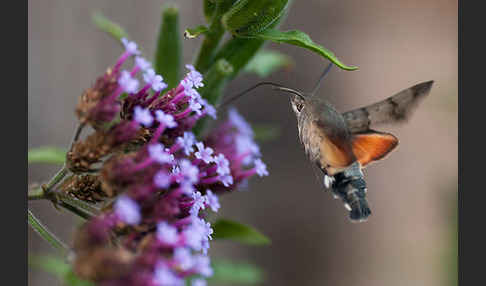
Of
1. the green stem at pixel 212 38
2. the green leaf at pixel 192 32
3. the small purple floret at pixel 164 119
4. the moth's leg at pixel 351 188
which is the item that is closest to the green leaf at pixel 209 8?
the green stem at pixel 212 38

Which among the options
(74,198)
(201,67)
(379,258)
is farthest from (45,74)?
(379,258)

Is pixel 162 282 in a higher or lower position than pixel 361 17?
lower

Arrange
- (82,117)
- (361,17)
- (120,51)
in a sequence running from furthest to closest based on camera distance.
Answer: (361,17), (120,51), (82,117)

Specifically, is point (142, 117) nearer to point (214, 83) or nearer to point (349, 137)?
point (214, 83)

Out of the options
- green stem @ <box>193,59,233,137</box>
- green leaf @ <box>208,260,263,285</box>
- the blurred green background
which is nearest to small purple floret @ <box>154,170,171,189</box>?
green stem @ <box>193,59,233,137</box>

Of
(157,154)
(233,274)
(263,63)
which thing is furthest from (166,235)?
(233,274)

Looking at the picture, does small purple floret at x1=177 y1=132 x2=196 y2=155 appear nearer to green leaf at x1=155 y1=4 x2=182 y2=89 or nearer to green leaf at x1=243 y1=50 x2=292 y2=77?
green leaf at x1=155 y1=4 x2=182 y2=89

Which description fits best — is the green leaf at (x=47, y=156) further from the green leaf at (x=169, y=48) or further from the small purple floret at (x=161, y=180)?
the small purple floret at (x=161, y=180)

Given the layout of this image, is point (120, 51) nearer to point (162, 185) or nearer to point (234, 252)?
point (234, 252)
